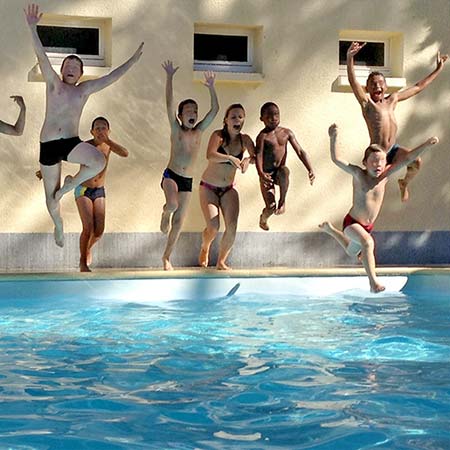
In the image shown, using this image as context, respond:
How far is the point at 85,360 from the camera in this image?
6.59m

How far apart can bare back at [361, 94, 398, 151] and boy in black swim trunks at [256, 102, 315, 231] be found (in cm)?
85

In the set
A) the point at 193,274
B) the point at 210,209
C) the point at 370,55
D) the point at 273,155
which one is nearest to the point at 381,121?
the point at 273,155

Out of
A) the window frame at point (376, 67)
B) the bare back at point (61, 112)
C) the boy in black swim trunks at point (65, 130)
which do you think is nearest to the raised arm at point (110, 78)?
the boy in black swim trunks at point (65, 130)

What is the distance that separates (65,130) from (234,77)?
3157mm

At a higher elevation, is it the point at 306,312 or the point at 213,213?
the point at 213,213

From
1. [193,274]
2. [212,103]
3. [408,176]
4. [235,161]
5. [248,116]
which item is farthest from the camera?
[248,116]

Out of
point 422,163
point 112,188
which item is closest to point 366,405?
point 112,188

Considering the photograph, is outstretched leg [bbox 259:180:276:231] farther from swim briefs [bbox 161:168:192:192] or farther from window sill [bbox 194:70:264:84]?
window sill [bbox 194:70:264:84]

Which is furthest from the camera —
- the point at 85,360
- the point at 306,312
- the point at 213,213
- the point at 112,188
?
the point at 112,188

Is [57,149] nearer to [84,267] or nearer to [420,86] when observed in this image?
[84,267]

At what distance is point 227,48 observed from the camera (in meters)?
12.4

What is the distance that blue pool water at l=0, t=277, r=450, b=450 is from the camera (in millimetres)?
4805

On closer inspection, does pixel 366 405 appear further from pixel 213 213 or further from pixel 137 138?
pixel 137 138

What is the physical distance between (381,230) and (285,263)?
4.21 ft
